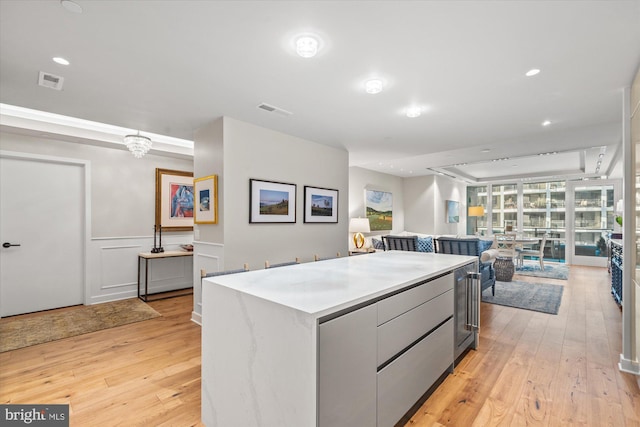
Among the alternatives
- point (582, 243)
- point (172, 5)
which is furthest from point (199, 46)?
point (582, 243)

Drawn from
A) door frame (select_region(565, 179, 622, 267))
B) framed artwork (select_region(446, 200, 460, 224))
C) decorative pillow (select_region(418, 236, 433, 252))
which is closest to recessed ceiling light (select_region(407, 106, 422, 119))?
decorative pillow (select_region(418, 236, 433, 252))

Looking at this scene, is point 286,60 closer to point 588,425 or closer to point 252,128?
point 252,128

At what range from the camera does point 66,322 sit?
145 inches

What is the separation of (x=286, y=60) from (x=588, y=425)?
3.11m

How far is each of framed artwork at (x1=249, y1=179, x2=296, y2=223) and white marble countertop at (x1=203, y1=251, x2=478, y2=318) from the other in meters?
1.45

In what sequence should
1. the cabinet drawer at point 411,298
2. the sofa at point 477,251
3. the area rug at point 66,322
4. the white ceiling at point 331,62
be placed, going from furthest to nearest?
the sofa at point 477,251, the area rug at point 66,322, the white ceiling at point 331,62, the cabinet drawer at point 411,298

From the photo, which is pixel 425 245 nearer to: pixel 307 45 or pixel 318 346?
pixel 307 45

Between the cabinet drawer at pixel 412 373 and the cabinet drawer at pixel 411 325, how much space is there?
62mm

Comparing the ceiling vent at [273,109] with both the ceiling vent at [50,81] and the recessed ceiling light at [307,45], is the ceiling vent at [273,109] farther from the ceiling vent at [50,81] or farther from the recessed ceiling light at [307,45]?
the ceiling vent at [50,81]

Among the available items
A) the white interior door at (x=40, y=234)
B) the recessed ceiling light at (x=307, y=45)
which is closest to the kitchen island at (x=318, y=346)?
the recessed ceiling light at (x=307, y=45)

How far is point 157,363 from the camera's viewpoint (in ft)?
8.75

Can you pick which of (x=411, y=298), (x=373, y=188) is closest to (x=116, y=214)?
(x=411, y=298)

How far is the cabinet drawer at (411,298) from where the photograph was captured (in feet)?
5.22

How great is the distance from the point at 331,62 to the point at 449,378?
2609mm
